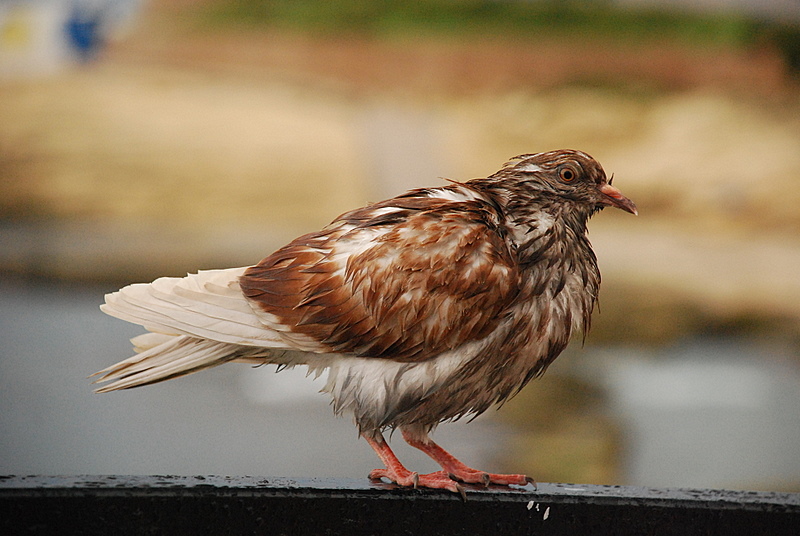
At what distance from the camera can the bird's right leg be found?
4.11ft

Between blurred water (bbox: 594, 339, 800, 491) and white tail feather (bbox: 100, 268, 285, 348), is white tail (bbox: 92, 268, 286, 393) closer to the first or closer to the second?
white tail feather (bbox: 100, 268, 285, 348)

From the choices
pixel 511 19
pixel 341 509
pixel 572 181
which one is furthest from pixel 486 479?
pixel 511 19

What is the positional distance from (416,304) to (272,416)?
2733 millimetres

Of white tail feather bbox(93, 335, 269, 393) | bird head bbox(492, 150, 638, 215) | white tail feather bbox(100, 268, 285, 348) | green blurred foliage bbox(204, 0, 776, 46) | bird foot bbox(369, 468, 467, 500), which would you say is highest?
green blurred foliage bbox(204, 0, 776, 46)

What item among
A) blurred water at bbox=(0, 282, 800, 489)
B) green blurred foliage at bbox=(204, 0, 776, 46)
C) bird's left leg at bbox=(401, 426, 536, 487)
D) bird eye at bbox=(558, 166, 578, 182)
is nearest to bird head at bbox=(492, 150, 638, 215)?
bird eye at bbox=(558, 166, 578, 182)

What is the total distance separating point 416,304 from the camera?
1.24m

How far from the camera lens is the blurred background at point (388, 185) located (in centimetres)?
378

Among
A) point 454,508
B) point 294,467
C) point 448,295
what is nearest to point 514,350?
point 448,295

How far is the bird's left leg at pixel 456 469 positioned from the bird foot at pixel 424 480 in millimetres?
42

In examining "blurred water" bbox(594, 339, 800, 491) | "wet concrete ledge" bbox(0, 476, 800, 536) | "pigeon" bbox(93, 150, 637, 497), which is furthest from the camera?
"blurred water" bbox(594, 339, 800, 491)

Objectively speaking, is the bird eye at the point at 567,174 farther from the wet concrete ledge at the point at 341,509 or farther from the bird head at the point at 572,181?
the wet concrete ledge at the point at 341,509

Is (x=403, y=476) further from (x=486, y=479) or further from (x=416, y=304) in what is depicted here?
(x=416, y=304)

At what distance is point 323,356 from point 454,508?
11.4 inches

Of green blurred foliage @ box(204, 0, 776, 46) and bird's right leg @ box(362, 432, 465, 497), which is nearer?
bird's right leg @ box(362, 432, 465, 497)
